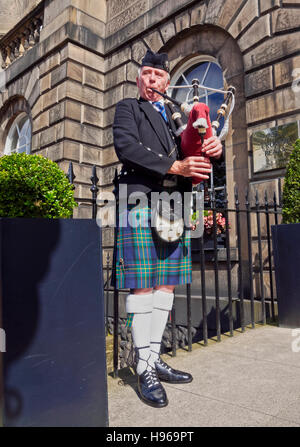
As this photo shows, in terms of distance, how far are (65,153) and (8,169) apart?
642 cm

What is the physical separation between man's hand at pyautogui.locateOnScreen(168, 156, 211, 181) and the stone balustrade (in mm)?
10511

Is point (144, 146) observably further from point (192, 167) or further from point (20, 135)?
point (20, 135)

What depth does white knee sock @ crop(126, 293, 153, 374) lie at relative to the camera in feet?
7.68

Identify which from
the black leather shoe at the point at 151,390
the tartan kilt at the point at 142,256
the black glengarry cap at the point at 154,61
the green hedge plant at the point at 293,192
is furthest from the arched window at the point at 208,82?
the black leather shoe at the point at 151,390

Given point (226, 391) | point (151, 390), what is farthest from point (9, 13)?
point (226, 391)

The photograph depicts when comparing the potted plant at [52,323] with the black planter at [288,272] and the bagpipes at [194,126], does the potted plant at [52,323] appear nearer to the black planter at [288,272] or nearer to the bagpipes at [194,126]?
the bagpipes at [194,126]

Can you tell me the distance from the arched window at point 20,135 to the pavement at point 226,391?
9898mm

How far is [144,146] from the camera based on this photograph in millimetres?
2377

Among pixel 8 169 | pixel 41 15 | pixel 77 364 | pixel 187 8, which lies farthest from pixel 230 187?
pixel 41 15

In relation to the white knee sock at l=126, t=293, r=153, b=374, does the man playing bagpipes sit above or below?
above

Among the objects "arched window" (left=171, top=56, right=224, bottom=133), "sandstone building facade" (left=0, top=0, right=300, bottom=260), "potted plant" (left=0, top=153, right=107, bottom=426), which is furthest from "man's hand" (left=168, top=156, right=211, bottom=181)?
"arched window" (left=171, top=56, right=224, bottom=133)

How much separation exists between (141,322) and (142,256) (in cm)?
47

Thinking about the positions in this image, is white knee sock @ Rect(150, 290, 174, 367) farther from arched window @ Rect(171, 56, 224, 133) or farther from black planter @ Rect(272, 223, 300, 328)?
arched window @ Rect(171, 56, 224, 133)

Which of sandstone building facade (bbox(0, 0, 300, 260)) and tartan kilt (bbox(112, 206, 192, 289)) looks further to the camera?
sandstone building facade (bbox(0, 0, 300, 260))
